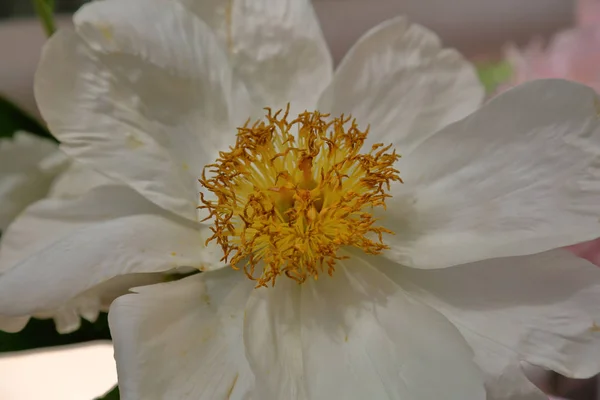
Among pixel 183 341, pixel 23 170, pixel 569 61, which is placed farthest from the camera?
pixel 569 61

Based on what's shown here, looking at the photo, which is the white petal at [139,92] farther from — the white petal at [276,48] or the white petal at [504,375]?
the white petal at [504,375]

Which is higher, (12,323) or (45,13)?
(45,13)

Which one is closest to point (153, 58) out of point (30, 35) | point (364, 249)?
point (364, 249)

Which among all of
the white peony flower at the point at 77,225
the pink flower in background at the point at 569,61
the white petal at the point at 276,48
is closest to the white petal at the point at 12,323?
the white peony flower at the point at 77,225

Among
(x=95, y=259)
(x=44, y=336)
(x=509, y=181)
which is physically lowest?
(x=44, y=336)

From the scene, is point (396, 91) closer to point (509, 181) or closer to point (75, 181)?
point (509, 181)

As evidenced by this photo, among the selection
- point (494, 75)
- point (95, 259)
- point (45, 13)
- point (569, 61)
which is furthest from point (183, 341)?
point (494, 75)

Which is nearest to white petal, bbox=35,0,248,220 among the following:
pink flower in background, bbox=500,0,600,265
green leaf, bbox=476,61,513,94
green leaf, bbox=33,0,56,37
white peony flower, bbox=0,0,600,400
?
white peony flower, bbox=0,0,600,400
